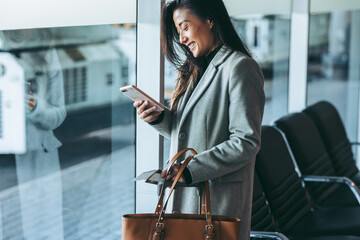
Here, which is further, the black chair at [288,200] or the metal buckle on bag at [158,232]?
the black chair at [288,200]

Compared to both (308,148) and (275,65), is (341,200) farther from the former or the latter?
(275,65)

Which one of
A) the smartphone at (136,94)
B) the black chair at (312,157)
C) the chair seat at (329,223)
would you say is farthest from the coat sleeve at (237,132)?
the black chair at (312,157)

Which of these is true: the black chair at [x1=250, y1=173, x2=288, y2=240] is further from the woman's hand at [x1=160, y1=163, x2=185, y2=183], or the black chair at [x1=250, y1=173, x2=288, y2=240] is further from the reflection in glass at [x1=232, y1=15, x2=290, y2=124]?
the reflection in glass at [x1=232, y1=15, x2=290, y2=124]

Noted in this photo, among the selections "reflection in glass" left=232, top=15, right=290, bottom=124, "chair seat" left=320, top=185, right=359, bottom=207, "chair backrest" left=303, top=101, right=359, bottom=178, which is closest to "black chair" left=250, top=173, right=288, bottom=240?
"chair seat" left=320, top=185, right=359, bottom=207

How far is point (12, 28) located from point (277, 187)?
1.43 m

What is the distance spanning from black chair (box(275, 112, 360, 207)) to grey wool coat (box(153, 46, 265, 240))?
1.26 meters

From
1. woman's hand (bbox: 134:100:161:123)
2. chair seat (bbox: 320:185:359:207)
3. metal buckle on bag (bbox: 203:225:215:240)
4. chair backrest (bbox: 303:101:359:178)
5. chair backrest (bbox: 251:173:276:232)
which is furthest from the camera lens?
chair backrest (bbox: 303:101:359:178)

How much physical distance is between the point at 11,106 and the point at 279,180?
1.34m

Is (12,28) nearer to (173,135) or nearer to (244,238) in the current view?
(173,135)

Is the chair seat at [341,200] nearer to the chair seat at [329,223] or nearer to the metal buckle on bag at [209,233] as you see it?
the chair seat at [329,223]

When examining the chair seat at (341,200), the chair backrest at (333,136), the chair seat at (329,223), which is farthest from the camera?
the chair backrest at (333,136)

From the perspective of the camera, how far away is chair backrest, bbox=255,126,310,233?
8.04 feet

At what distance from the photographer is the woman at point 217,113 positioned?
1.60 meters

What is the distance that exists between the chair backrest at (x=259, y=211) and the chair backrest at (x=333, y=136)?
1.02 meters
